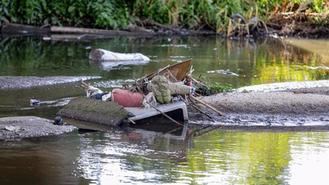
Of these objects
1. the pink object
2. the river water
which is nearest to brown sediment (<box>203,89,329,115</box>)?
the river water

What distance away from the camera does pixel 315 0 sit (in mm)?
35875

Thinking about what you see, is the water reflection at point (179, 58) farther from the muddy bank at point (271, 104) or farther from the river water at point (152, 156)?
the muddy bank at point (271, 104)

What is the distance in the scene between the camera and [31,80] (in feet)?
55.4

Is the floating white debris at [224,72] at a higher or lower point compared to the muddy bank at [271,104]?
lower

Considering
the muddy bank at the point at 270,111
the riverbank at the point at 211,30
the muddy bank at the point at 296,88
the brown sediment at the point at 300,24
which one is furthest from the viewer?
the brown sediment at the point at 300,24

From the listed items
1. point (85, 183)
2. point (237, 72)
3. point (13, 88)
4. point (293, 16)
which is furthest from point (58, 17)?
point (85, 183)

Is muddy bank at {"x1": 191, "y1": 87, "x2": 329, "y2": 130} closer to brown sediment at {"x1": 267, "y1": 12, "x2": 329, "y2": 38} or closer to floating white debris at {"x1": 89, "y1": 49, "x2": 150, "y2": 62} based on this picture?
floating white debris at {"x1": 89, "y1": 49, "x2": 150, "y2": 62}

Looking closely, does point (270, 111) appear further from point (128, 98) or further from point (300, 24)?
point (300, 24)

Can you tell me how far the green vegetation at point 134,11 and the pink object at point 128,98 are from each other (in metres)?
19.4

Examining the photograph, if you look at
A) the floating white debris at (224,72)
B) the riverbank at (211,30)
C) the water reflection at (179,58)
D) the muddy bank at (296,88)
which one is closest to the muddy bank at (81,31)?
the riverbank at (211,30)

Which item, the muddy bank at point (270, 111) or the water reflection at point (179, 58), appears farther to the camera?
the water reflection at point (179, 58)

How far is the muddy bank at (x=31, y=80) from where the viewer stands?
16.1 metres

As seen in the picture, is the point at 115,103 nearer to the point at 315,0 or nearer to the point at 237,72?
the point at 237,72

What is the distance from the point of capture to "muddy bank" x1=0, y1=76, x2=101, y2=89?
16.1 metres
